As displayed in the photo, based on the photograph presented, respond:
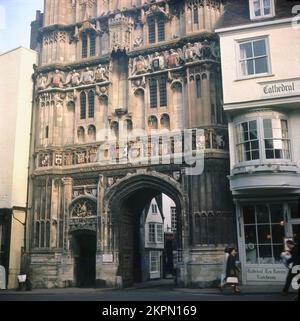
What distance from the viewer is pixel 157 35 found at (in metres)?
22.4

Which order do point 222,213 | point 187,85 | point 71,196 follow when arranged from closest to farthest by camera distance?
point 222,213
point 187,85
point 71,196

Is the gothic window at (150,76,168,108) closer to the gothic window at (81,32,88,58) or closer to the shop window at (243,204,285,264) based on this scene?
the gothic window at (81,32,88,58)

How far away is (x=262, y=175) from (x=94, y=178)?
829 centimetres

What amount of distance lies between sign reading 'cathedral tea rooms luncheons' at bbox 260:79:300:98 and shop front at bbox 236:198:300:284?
4.12m

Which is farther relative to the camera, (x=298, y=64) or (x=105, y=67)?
(x=105, y=67)

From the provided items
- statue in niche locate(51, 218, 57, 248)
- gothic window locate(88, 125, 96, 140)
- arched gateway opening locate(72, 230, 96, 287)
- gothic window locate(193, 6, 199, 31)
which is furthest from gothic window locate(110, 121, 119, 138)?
gothic window locate(193, 6, 199, 31)

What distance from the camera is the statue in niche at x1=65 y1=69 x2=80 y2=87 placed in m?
23.2

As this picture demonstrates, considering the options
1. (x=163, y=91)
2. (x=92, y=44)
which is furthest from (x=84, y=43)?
(x=163, y=91)

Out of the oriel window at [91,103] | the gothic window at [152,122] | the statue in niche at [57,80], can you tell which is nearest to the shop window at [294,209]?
the gothic window at [152,122]

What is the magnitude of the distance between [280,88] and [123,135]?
7706 millimetres
